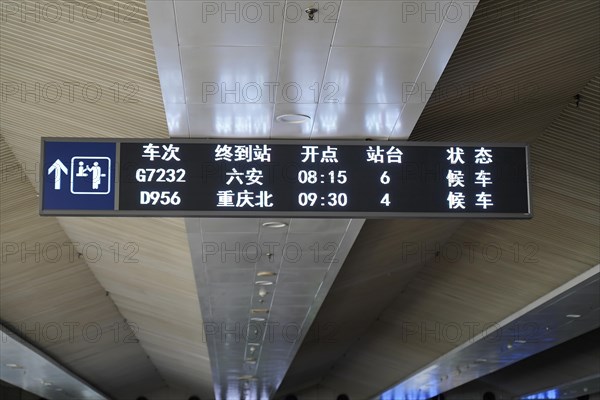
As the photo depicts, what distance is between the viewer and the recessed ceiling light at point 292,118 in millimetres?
8995

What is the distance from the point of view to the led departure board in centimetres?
764

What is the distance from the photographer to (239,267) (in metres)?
15.1

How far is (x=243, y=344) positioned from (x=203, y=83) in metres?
16.1

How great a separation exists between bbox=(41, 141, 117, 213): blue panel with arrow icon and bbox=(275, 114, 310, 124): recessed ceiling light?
1869 millimetres

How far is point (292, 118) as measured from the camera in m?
9.06

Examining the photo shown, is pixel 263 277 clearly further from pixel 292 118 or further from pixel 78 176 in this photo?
pixel 78 176

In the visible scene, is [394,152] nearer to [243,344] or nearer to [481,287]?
[481,287]

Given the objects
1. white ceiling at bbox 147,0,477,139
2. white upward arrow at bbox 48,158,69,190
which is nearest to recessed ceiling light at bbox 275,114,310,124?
white ceiling at bbox 147,0,477,139

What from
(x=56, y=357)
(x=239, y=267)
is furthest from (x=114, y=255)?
(x=56, y=357)

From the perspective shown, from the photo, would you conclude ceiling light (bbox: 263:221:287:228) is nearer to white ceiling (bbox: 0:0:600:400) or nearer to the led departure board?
white ceiling (bbox: 0:0:600:400)

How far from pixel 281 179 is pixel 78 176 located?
1.63 m

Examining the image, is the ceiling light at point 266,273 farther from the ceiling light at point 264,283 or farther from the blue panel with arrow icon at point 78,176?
the blue panel with arrow icon at point 78,176

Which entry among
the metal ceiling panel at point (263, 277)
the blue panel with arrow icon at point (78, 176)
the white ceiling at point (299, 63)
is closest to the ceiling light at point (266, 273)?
the metal ceiling panel at point (263, 277)

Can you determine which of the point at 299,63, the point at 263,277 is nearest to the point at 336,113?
the point at 299,63
